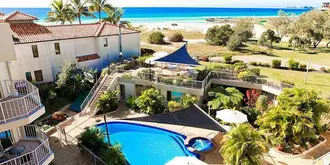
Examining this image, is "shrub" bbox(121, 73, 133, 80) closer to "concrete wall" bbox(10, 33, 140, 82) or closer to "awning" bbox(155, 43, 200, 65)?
"awning" bbox(155, 43, 200, 65)

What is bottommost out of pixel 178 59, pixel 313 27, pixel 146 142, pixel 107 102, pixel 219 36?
pixel 146 142

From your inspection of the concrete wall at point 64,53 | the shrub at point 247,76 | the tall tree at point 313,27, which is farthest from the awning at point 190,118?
the tall tree at point 313,27

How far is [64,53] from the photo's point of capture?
31938 mm

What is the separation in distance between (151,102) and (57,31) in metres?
17.7

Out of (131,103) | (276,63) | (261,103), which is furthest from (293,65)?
(131,103)

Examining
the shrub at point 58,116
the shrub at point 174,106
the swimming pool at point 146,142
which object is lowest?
the swimming pool at point 146,142

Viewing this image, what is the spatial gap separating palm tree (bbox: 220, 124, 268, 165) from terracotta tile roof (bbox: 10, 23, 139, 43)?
2517 cm

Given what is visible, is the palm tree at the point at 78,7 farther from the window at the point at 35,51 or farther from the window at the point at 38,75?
the window at the point at 38,75

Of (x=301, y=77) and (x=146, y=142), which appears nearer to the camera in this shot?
(x=146, y=142)

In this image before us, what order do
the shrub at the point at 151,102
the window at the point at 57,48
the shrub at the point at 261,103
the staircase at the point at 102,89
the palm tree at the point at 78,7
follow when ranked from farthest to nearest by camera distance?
the palm tree at the point at 78,7 < the window at the point at 57,48 < the staircase at the point at 102,89 < the shrub at the point at 151,102 < the shrub at the point at 261,103

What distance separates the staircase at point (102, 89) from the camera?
27148 millimetres

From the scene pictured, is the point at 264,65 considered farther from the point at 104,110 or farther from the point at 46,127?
the point at 46,127

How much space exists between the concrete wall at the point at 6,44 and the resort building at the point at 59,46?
1626 centimetres

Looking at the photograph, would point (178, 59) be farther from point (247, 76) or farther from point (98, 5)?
point (98, 5)
